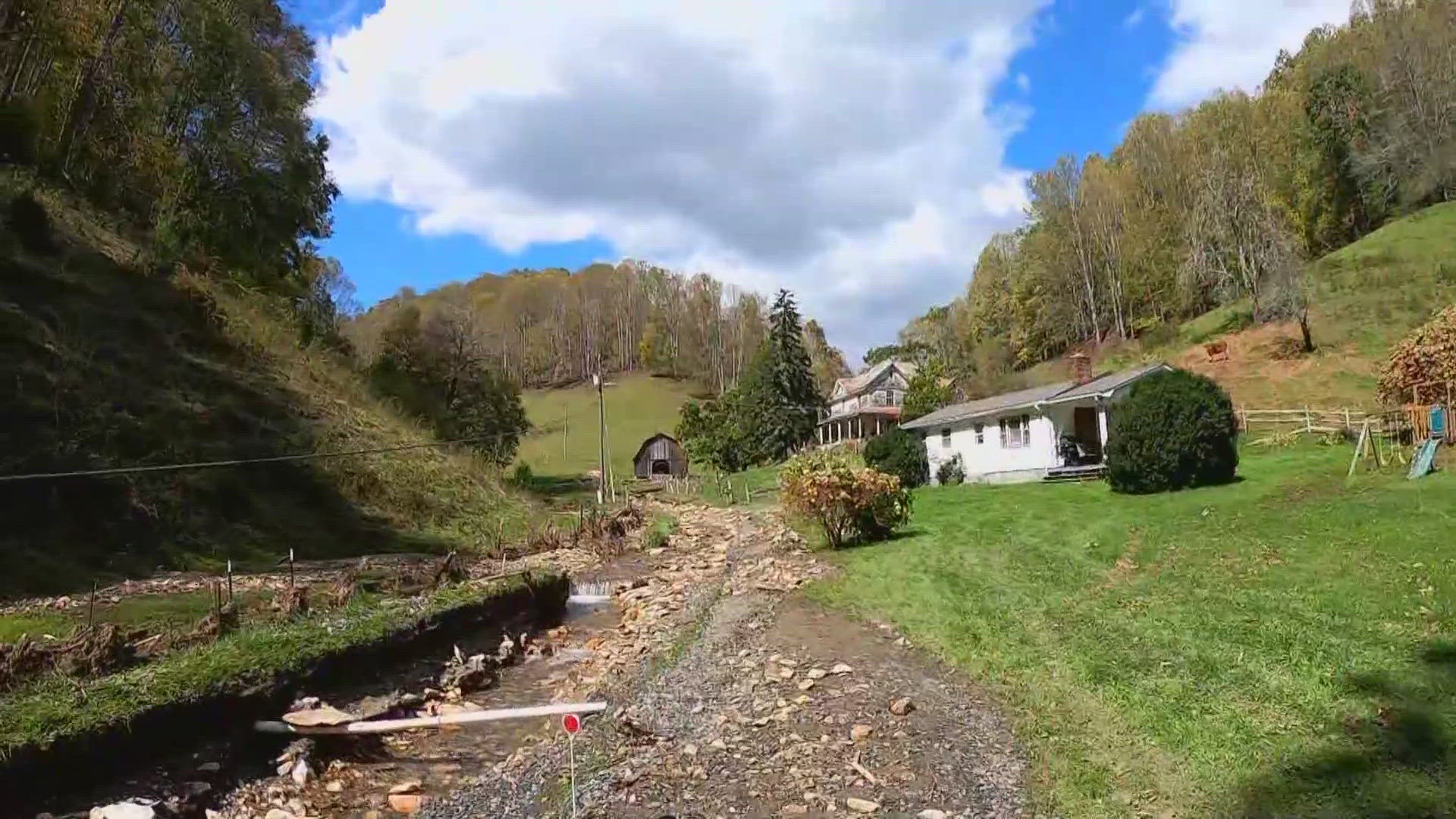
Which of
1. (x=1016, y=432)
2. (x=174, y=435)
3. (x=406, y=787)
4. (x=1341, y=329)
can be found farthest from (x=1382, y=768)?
(x=1341, y=329)

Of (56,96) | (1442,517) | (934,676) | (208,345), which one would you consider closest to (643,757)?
(934,676)

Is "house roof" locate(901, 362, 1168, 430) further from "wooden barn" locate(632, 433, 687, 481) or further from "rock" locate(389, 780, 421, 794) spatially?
"wooden barn" locate(632, 433, 687, 481)

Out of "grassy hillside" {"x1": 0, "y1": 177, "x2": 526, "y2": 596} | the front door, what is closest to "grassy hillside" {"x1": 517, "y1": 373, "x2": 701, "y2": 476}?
"grassy hillside" {"x1": 0, "y1": 177, "x2": 526, "y2": 596}

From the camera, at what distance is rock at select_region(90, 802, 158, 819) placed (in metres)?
6.53

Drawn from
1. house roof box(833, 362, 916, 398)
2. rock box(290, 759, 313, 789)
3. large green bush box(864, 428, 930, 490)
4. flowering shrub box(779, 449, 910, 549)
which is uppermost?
house roof box(833, 362, 916, 398)

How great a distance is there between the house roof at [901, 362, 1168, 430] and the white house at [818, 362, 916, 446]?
19.5m

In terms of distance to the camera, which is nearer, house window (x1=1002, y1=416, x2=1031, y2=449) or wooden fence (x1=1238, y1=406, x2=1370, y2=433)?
wooden fence (x1=1238, y1=406, x2=1370, y2=433)

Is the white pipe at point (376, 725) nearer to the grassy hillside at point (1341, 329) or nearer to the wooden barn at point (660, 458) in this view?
the grassy hillside at point (1341, 329)

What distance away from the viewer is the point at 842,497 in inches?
731

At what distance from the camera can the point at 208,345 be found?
2598 cm

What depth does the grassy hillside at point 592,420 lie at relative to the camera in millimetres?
A: 70312

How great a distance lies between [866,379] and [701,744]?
64546mm

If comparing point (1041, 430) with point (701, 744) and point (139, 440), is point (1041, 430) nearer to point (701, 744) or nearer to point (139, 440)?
point (701, 744)

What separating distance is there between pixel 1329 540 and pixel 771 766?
9.64 m
